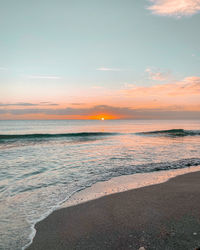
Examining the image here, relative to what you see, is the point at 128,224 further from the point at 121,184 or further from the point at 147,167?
the point at 147,167

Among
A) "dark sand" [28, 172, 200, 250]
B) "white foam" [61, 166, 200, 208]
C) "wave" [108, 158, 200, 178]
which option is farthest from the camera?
"wave" [108, 158, 200, 178]

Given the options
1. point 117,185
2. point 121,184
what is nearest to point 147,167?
point 121,184

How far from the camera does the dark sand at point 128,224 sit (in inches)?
144

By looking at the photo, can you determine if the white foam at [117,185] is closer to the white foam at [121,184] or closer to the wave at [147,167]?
the white foam at [121,184]

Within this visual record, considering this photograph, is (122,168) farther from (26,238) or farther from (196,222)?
(26,238)

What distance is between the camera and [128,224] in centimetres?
439

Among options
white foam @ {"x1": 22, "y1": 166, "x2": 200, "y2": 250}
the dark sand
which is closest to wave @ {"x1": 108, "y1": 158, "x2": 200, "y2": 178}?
white foam @ {"x1": 22, "y1": 166, "x2": 200, "y2": 250}

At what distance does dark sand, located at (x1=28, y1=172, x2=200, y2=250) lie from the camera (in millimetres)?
3670

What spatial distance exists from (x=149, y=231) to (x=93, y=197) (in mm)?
2529

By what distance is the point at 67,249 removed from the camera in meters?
3.56

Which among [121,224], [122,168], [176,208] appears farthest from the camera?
[122,168]

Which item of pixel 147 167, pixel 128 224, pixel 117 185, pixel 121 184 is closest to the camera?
pixel 128 224

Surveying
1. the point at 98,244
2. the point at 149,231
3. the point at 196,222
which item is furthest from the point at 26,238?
the point at 196,222

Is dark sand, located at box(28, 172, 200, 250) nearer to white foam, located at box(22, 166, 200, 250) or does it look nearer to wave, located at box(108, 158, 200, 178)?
white foam, located at box(22, 166, 200, 250)
